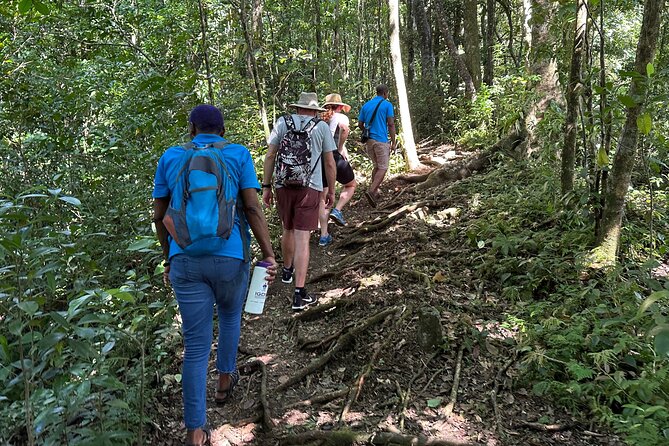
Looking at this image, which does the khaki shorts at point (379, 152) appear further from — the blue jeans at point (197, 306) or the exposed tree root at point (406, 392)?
the blue jeans at point (197, 306)

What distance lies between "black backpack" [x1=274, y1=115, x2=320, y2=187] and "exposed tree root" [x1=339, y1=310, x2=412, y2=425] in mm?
1774

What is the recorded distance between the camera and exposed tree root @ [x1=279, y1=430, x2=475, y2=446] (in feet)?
9.37

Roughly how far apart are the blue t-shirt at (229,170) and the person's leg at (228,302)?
8cm

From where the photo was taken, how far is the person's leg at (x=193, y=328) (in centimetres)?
297

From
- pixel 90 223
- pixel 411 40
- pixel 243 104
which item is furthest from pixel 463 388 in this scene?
pixel 411 40

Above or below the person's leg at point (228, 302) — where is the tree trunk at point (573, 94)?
above

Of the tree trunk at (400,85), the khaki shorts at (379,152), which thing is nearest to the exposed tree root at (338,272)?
the khaki shorts at (379,152)

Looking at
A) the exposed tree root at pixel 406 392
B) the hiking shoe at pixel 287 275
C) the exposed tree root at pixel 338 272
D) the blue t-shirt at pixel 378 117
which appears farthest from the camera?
the blue t-shirt at pixel 378 117

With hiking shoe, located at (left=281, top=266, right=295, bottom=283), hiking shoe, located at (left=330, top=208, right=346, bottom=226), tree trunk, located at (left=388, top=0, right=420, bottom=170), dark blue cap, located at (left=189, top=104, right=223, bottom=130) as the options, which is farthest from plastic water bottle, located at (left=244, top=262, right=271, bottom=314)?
tree trunk, located at (left=388, top=0, right=420, bottom=170)

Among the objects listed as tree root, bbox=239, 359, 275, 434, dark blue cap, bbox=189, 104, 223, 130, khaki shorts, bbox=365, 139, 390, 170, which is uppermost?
dark blue cap, bbox=189, 104, 223, 130

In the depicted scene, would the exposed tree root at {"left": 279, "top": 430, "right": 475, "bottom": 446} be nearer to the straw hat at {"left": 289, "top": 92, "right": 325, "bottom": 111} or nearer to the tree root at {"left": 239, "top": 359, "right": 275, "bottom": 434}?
the tree root at {"left": 239, "top": 359, "right": 275, "bottom": 434}

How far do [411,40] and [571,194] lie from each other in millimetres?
15376

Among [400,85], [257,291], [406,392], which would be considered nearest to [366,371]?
[406,392]

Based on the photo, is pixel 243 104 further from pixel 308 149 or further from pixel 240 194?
pixel 240 194
